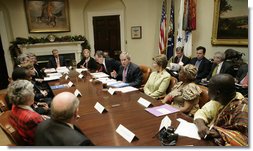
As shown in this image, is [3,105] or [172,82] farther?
[172,82]

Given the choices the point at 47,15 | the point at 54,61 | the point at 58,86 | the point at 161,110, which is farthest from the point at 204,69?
the point at 47,15

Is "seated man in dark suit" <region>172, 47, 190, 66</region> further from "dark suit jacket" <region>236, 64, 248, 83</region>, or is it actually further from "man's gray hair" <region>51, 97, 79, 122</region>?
"man's gray hair" <region>51, 97, 79, 122</region>

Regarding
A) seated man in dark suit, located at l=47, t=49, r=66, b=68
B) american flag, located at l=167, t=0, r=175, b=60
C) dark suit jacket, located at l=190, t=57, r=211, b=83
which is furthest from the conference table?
american flag, located at l=167, t=0, r=175, b=60

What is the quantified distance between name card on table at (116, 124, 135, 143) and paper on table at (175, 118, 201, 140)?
0.33 metres

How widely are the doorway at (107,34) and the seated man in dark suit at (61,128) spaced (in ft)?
17.7

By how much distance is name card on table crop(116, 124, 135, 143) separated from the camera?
1367 millimetres

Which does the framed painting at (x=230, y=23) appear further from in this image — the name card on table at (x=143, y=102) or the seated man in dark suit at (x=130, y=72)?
the name card on table at (x=143, y=102)

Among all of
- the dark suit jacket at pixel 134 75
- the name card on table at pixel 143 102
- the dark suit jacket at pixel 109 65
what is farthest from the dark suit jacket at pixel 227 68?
the name card on table at pixel 143 102

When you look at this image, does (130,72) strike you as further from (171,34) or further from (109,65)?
(171,34)

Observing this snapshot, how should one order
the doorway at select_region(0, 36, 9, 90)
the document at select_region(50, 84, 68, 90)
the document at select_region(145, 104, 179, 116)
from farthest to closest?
the doorway at select_region(0, 36, 9, 90) → the document at select_region(50, 84, 68, 90) → the document at select_region(145, 104, 179, 116)

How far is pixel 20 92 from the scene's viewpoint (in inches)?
62.8

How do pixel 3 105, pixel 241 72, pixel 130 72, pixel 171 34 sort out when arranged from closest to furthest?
pixel 3 105
pixel 130 72
pixel 241 72
pixel 171 34

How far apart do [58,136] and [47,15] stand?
5.67 m

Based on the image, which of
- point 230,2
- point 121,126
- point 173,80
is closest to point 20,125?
point 121,126
